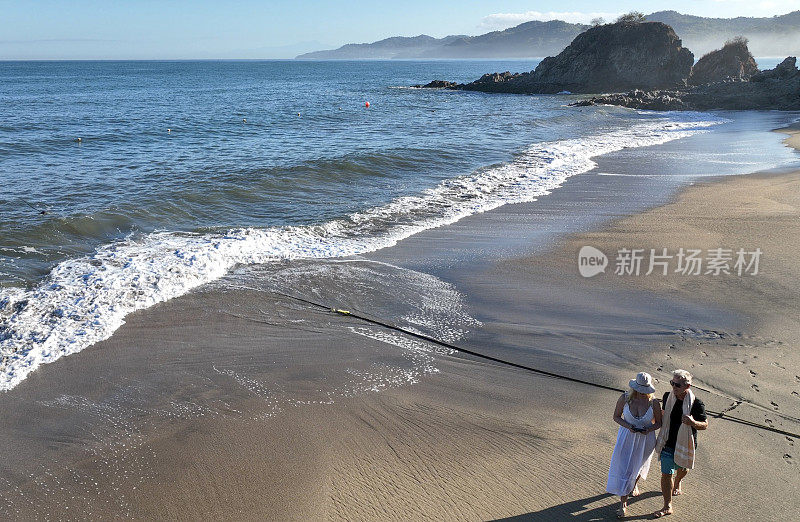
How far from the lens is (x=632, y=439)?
14.6 ft

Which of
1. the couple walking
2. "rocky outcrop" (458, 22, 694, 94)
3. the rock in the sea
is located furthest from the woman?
"rocky outcrop" (458, 22, 694, 94)

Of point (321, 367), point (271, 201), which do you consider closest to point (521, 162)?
point (271, 201)

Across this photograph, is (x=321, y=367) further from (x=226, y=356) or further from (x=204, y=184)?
(x=204, y=184)

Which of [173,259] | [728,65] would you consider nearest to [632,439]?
[173,259]

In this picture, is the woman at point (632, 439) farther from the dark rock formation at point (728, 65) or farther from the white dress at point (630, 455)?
the dark rock formation at point (728, 65)

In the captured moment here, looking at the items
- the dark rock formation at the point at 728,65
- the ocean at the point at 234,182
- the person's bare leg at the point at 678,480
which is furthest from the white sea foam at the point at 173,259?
the dark rock formation at the point at 728,65

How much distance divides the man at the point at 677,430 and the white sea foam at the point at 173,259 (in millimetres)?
6341

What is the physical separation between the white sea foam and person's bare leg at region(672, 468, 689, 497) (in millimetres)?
6446

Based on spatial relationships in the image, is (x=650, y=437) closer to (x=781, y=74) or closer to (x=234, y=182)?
(x=234, y=182)

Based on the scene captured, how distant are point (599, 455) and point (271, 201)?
36.6 feet

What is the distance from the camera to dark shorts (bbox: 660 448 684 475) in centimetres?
A: 438

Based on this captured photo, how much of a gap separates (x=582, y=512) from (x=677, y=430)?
944 mm

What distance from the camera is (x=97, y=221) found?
1215cm

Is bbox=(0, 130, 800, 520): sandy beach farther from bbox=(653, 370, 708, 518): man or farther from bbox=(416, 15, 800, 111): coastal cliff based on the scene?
bbox=(416, 15, 800, 111): coastal cliff
